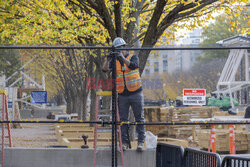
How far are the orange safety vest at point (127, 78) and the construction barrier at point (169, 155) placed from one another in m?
1.54

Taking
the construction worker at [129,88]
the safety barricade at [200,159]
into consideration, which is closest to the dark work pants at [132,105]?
the construction worker at [129,88]

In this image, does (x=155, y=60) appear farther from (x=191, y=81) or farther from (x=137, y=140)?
(x=137, y=140)

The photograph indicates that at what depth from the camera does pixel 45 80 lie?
9.86m

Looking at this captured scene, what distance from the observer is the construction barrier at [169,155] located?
6668 mm

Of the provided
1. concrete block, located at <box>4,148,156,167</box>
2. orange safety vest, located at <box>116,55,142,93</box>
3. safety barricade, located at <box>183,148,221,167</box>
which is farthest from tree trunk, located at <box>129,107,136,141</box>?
safety barricade, located at <box>183,148,221,167</box>

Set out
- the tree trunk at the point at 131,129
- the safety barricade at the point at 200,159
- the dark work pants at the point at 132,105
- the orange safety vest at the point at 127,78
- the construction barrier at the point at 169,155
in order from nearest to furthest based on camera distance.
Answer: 1. the safety barricade at the point at 200,159
2. the construction barrier at the point at 169,155
3. the orange safety vest at the point at 127,78
4. the dark work pants at the point at 132,105
5. the tree trunk at the point at 131,129

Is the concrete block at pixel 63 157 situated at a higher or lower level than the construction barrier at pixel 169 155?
lower

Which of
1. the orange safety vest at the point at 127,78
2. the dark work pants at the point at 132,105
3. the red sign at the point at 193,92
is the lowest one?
the dark work pants at the point at 132,105

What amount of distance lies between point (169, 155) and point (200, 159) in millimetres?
1087

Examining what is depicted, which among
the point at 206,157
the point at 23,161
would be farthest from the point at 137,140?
the point at 206,157

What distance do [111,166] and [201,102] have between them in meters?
2.10

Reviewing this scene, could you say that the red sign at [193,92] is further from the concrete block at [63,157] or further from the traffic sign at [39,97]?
the traffic sign at [39,97]

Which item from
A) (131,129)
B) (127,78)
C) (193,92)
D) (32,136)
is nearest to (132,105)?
(127,78)

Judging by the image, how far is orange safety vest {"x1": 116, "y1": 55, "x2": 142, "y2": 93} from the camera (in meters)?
8.45
